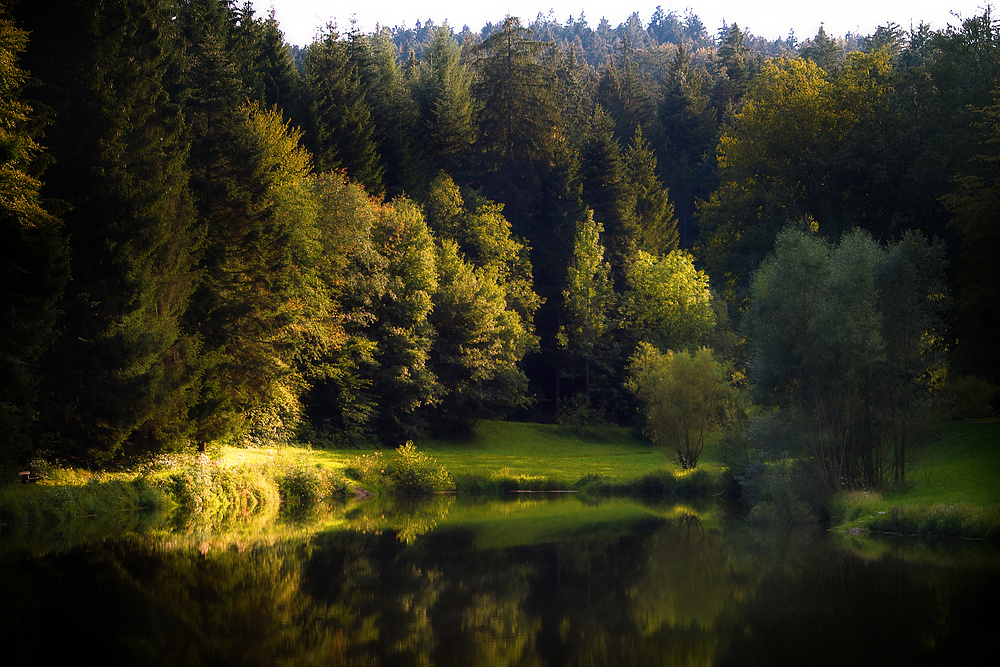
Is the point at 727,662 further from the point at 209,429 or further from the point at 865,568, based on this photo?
the point at 209,429

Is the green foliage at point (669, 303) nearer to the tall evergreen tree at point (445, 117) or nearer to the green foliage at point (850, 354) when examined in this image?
the tall evergreen tree at point (445, 117)

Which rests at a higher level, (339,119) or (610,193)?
(339,119)

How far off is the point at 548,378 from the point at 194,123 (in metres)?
40.2

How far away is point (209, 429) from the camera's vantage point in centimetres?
3344

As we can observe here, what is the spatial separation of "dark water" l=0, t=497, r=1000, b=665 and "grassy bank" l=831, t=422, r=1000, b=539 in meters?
1.36

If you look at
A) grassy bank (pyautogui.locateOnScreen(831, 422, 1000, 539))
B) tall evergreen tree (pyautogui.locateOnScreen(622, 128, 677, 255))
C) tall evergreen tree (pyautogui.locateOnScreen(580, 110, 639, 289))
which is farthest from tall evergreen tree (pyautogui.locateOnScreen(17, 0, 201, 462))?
tall evergreen tree (pyautogui.locateOnScreen(622, 128, 677, 255))

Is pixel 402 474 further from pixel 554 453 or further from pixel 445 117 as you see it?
pixel 445 117

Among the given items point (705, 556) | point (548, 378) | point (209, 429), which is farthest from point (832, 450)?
point (548, 378)

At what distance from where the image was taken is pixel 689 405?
4128 cm

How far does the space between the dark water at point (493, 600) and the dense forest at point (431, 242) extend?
7361 millimetres

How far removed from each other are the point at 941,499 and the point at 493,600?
16.8 metres

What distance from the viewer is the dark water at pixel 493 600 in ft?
37.9

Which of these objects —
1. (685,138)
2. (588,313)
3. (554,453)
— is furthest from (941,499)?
(685,138)

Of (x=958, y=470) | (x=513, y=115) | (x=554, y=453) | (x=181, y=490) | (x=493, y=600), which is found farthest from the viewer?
(x=513, y=115)
